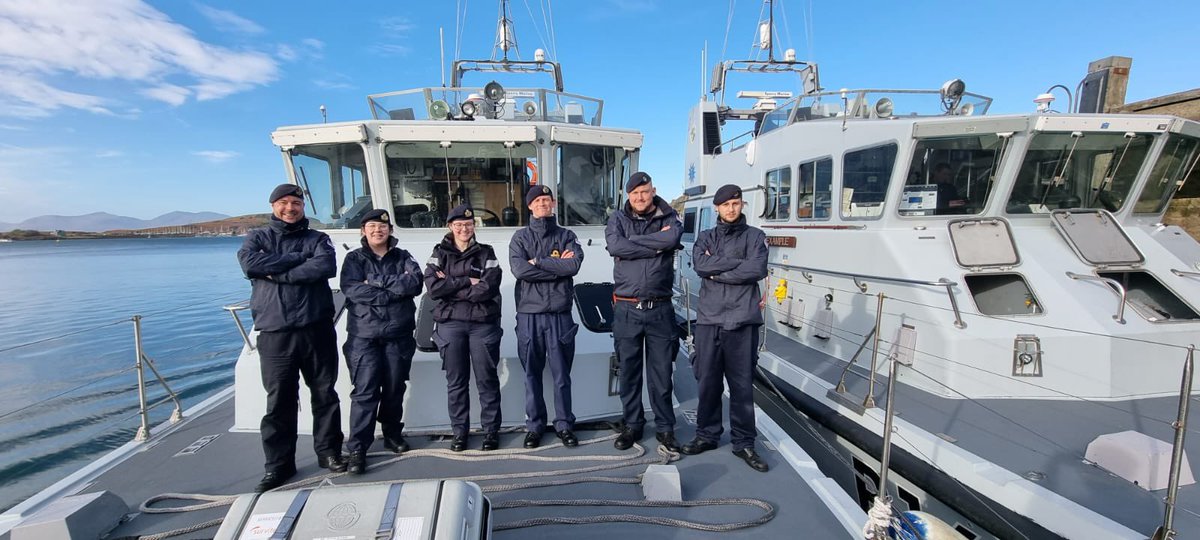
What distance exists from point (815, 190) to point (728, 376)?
3.63 m

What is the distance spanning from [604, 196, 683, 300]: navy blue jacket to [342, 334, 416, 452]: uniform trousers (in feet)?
4.76

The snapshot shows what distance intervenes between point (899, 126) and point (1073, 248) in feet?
6.41

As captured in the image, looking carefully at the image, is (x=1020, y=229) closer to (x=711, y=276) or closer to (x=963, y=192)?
(x=963, y=192)

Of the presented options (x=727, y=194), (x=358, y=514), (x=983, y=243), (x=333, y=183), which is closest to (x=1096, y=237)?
(x=983, y=243)

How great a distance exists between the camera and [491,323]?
3312 millimetres

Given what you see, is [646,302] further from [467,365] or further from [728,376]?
[467,365]

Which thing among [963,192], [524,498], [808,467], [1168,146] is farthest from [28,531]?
[1168,146]

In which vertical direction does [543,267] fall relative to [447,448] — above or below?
above

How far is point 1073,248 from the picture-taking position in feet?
15.6

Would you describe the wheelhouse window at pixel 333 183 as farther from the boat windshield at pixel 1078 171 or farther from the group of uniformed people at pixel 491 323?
the boat windshield at pixel 1078 171

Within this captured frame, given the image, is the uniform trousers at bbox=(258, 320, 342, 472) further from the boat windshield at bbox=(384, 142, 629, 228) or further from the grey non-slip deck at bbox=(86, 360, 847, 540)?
the boat windshield at bbox=(384, 142, 629, 228)

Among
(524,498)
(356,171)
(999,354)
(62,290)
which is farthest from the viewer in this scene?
(62,290)

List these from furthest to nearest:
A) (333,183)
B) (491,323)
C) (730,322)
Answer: (333,183) → (491,323) → (730,322)

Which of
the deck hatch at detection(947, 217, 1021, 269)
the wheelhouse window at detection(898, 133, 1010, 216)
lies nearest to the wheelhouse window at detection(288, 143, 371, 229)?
the wheelhouse window at detection(898, 133, 1010, 216)
